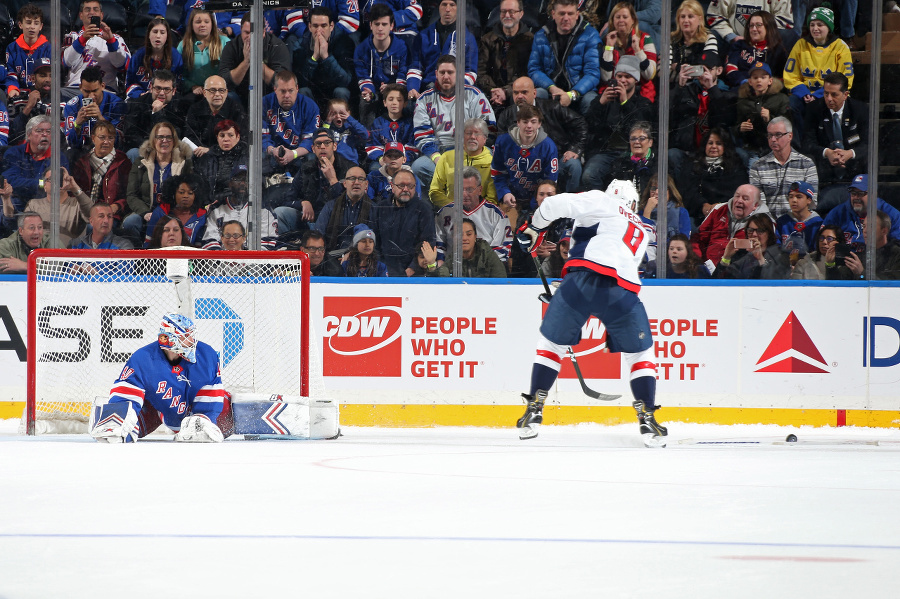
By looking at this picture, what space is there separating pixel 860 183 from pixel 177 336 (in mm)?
4001

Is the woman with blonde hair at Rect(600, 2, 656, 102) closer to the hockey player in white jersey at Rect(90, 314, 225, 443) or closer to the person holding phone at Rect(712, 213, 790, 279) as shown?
the person holding phone at Rect(712, 213, 790, 279)

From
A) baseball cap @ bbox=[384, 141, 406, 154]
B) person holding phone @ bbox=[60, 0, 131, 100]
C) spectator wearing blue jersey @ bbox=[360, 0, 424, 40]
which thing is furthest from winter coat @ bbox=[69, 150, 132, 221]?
spectator wearing blue jersey @ bbox=[360, 0, 424, 40]

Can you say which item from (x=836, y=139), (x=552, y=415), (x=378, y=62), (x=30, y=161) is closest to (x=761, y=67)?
(x=836, y=139)

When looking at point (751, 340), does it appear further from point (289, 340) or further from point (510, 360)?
point (289, 340)

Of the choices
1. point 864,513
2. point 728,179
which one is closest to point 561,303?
point 728,179

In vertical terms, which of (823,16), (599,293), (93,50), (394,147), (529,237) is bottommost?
(599,293)

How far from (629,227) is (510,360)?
1.34 m

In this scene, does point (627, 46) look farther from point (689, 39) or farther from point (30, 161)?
point (30, 161)

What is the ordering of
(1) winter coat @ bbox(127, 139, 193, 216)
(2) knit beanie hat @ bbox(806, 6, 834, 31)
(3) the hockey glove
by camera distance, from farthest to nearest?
(1) winter coat @ bbox(127, 139, 193, 216) < (2) knit beanie hat @ bbox(806, 6, 834, 31) < (3) the hockey glove

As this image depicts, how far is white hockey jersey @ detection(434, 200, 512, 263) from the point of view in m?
6.04

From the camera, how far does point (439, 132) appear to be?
243 inches

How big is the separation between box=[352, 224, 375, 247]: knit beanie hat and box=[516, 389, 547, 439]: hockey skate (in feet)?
6.00

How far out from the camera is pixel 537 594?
1640mm

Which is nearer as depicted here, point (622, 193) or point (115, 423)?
point (115, 423)
